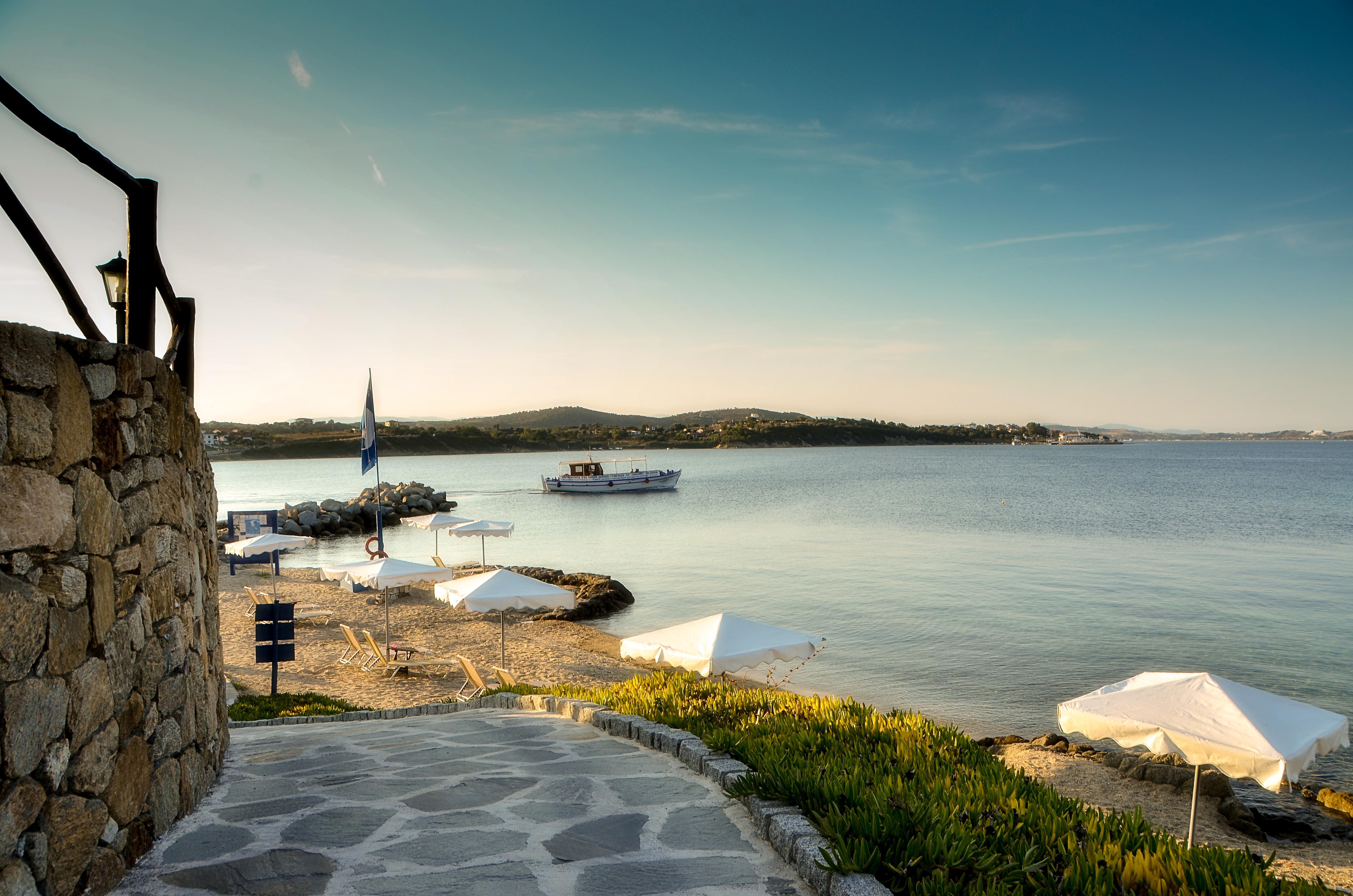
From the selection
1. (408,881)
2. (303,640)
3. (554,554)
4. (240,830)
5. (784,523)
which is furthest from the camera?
(784,523)

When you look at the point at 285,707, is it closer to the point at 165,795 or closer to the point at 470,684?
the point at 470,684

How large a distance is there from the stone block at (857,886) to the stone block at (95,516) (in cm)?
321

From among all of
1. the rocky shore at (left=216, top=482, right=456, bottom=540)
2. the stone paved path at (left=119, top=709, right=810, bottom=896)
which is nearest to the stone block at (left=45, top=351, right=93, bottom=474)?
the stone paved path at (left=119, top=709, right=810, bottom=896)

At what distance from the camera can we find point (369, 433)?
18375 mm

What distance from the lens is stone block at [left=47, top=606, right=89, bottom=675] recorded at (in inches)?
107

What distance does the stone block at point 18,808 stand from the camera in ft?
8.08

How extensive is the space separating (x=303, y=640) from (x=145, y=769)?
47.3ft

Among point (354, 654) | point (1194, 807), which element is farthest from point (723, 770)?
point (354, 654)

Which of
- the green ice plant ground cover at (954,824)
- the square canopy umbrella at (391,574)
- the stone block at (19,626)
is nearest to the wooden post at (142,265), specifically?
the stone block at (19,626)

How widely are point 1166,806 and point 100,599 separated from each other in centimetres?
1087

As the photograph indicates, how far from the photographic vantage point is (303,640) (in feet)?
54.3

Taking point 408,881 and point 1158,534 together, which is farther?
point 1158,534

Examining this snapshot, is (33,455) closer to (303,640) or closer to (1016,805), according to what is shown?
(1016,805)

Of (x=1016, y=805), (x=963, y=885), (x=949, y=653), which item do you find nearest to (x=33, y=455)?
(x=963, y=885)
